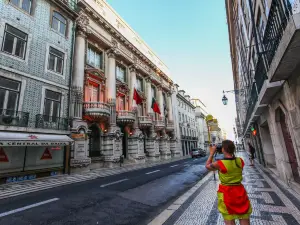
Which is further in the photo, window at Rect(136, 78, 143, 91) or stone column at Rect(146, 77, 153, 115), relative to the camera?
window at Rect(136, 78, 143, 91)

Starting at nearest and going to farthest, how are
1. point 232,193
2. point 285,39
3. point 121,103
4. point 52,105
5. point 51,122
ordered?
point 232,193 → point 285,39 → point 51,122 → point 52,105 → point 121,103

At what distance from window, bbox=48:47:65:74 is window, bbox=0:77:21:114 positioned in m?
3.31

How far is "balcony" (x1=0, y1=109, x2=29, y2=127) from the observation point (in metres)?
10.4

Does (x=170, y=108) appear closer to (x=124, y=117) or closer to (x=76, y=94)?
(x=124, y=117)

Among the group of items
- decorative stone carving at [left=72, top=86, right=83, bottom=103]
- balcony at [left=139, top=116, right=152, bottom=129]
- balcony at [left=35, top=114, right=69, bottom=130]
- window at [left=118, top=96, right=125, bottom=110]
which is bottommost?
balcony at [left=35, top=114, right=69, bottom=130]

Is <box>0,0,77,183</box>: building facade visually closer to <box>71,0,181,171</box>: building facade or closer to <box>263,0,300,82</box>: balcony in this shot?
<box>71,0,181,171</box>: building facade

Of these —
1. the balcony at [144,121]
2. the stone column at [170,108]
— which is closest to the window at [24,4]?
the balcony at [144,121]

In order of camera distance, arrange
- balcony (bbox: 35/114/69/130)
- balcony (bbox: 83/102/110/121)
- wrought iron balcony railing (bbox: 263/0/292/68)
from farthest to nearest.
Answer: balcony (bbox: 83/102/110/121) → balcony (bbox: 35/114/69/130) → wrought iron balcony railing (bbox: 263/0/292/68)

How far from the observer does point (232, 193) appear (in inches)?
101

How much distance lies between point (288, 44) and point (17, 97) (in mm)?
14529

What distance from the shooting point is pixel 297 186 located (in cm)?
612

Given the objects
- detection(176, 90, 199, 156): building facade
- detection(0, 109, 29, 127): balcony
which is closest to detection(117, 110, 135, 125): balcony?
detection(0, 109, 29, 127): balcony

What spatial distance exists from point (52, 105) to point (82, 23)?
978cm

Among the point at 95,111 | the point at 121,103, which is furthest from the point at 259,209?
the point at 121,103
